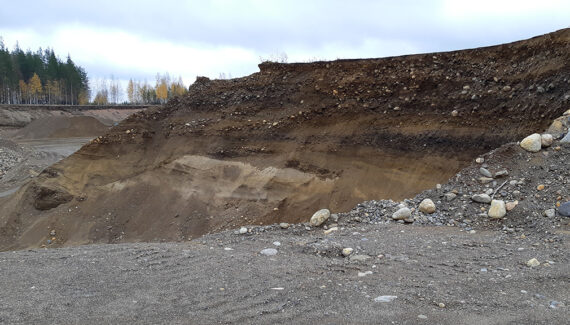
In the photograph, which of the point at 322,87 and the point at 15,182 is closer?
the point at 322,87

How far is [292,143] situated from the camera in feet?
33.2

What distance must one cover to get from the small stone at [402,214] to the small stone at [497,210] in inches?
45.6

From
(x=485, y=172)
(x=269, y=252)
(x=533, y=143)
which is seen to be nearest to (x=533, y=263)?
(x=485, y=172)

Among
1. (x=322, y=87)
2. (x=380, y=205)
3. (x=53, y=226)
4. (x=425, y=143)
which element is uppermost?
(x=322, y=87)

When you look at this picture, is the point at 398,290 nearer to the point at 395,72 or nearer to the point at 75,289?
the point at 75,289

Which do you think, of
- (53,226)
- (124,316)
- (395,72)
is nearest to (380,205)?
(395,72)

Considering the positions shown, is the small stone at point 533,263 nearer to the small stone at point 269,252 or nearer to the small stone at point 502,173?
the small stone at point 502,173

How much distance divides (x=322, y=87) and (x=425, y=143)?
10.6 ft

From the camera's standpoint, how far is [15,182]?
1925cm

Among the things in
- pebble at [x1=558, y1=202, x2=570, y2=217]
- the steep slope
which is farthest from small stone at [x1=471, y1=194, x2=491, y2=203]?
the steep slope

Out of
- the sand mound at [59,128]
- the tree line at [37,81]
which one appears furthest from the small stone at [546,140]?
the tree line at [37,81]

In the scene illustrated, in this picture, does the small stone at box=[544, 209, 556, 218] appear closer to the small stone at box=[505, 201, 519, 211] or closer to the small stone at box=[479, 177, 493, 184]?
the small stone at box=[505, 201, 519, 211]

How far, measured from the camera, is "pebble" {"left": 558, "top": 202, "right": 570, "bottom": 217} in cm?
536

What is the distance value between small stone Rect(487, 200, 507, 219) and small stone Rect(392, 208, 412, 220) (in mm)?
1157
